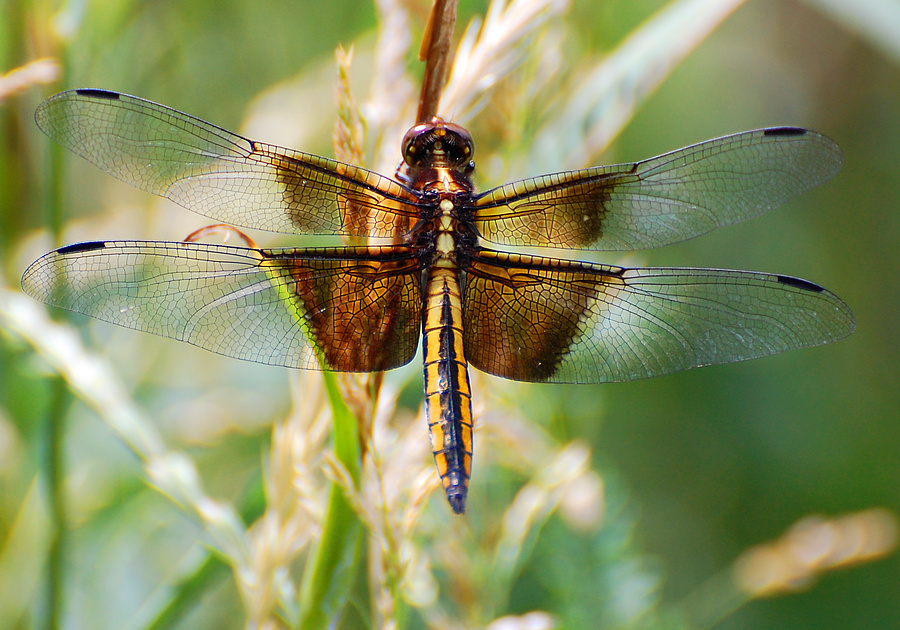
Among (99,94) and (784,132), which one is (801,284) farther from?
(99,94)

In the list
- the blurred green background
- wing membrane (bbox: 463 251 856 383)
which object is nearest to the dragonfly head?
wing membrane (bbox: 463 251 856 383)

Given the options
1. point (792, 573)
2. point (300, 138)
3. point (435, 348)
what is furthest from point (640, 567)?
point (300, 138)

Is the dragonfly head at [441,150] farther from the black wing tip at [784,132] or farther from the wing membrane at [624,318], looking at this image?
the black wing tip at [784,132]

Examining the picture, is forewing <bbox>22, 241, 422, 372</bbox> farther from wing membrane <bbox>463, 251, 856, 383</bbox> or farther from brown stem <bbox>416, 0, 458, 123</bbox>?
brown stem <bbox>416, 0, 458, 123</bbox>

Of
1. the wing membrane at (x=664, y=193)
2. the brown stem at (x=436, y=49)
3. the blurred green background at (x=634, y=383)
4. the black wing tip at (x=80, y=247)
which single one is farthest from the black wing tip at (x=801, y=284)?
the black wing tip at (x=80, y=247)

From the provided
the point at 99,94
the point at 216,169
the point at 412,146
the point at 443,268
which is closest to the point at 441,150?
the point at 412,146

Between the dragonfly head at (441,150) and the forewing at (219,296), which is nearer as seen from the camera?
the forewing at (219,296)

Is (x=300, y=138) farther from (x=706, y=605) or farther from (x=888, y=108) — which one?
(x=888, y=108)
